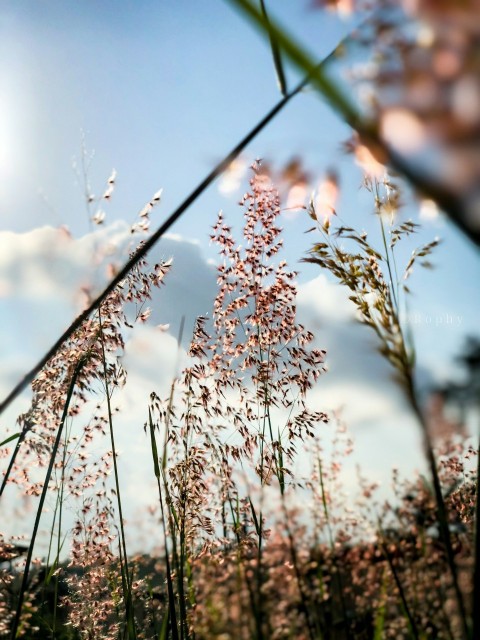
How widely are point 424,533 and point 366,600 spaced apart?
228 millimetres

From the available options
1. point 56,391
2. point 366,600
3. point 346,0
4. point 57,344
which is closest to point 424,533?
point 366,600

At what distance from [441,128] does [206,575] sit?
96 cm

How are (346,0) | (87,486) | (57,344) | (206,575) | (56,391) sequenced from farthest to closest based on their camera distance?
(87,486), (56,391), (206,575), (57,344), (346,0)

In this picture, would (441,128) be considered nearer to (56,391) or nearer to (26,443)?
(56,391)

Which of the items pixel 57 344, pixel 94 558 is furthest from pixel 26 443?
pixel 57 344

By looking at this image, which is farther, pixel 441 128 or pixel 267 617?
pixel 267 617

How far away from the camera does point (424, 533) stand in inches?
48.3

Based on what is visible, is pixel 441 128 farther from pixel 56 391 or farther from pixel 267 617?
pixel 56 391

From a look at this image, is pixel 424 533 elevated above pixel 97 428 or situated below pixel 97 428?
below

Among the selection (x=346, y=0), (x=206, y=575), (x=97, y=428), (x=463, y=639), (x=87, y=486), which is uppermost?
(x=97, y=428)

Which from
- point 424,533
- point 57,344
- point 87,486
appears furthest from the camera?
point 87,486

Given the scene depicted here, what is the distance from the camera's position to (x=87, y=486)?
11.4 feet

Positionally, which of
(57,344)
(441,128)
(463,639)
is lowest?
(463,639)

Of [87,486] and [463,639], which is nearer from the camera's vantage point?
[463,639]
